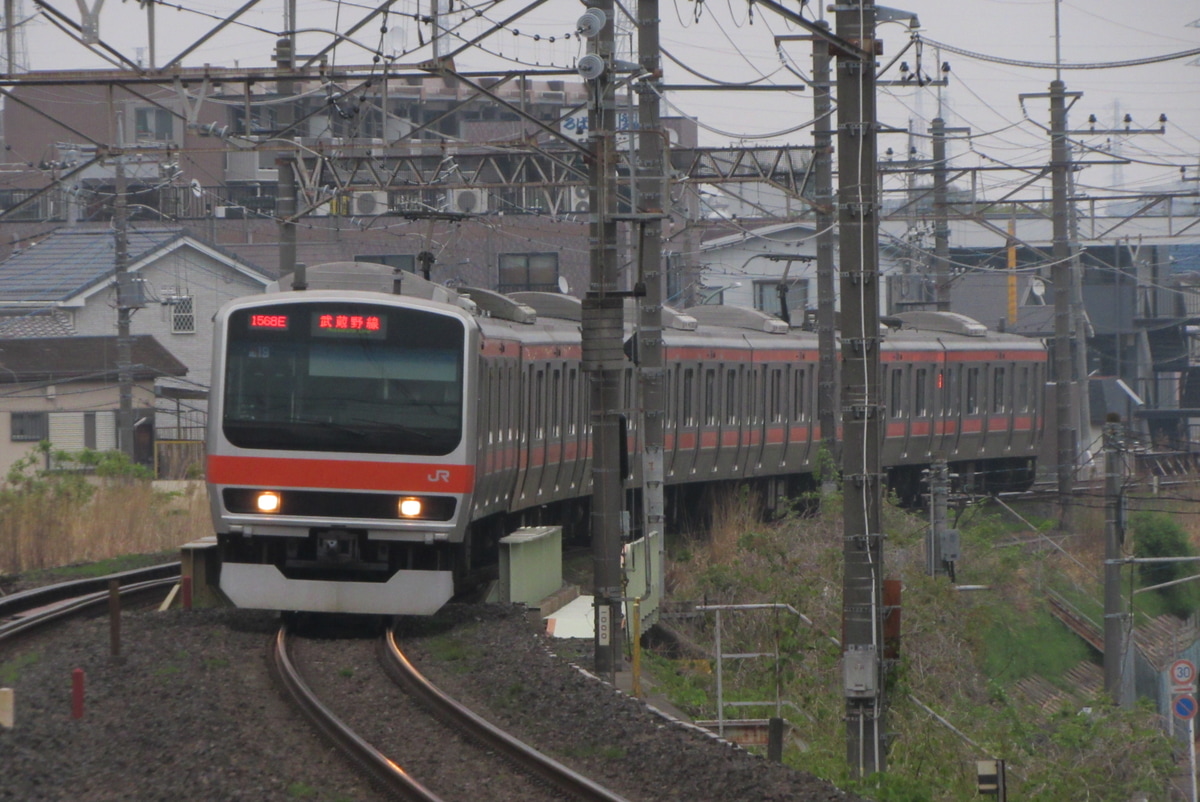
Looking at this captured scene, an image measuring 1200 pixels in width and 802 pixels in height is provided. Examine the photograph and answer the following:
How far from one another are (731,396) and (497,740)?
49.7ft

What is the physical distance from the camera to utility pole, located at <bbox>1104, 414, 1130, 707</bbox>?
808 inches

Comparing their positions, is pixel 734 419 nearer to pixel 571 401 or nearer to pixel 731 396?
pixel 731 396

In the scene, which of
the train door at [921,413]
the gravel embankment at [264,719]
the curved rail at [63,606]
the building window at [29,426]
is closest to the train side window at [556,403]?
the gravel embankment at [264,719]

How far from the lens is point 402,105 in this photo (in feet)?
220

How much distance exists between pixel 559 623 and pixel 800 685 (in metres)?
2.34

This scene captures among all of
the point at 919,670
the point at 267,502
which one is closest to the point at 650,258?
the point at 919,670

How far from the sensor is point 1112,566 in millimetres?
21125

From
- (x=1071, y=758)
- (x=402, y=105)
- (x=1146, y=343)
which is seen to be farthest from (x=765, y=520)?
(x=402, y=105)

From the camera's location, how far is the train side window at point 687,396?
22.7 m

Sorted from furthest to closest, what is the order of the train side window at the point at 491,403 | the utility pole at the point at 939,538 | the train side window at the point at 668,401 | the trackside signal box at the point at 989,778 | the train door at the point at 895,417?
the train door at the point at 895,417 < the train side window at the point at 668,401 < the utility pole at the point at 939,538 < the train side window at the point at 491,403 < the trackside signal box at the point at 989,778

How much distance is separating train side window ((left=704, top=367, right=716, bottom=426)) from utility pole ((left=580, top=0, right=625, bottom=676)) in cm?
1042

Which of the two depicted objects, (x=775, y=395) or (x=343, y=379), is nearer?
(x=343, y=379)

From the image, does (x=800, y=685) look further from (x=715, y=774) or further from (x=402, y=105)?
(x=402, y=105)

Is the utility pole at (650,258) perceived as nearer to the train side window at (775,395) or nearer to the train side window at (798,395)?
the train side window at (775,395)
